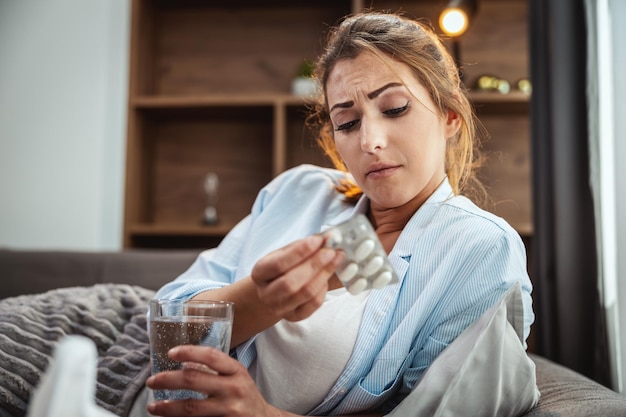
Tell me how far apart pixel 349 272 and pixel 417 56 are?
1.94 ft

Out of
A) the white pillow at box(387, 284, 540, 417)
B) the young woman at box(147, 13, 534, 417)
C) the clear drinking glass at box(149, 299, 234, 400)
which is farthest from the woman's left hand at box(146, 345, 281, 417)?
the white pillow at box(387, 284, 540, 417)

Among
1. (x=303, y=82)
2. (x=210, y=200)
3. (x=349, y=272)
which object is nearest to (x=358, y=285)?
(x=349, y=272)

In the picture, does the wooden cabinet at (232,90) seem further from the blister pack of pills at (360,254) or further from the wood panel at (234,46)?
the blister pack of pills at (360,254)

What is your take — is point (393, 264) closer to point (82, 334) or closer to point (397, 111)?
point (397, 111)

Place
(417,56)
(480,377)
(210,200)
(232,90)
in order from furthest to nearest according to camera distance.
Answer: (232,90)
(210,200)
(417,56)
(480,377)

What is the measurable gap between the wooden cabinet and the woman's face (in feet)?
6.37

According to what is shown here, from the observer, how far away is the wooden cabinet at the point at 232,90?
124 inches

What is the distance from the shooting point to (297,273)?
737mm

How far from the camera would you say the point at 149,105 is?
305 cm

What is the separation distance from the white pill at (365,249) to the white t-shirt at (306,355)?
370 mm

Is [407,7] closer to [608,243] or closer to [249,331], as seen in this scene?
[608,243]

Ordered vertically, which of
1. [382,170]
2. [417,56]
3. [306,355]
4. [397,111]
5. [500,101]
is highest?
[500,101]

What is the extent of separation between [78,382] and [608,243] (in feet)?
Answer: 4.71

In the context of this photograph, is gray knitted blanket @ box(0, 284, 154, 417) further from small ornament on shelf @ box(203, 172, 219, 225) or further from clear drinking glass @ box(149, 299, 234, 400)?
small ornament on shelf @ box(203, 172, 219, 225)
